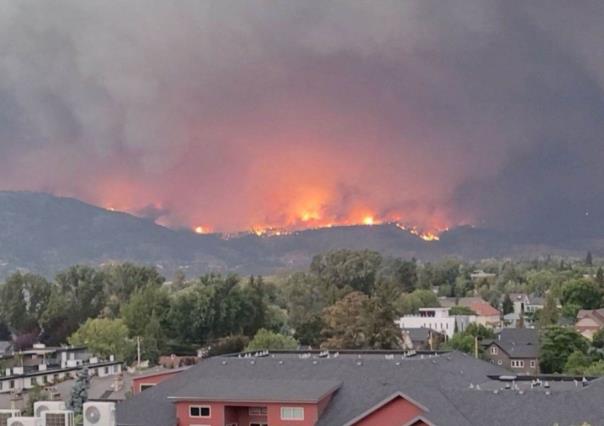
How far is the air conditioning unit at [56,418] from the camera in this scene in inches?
1173

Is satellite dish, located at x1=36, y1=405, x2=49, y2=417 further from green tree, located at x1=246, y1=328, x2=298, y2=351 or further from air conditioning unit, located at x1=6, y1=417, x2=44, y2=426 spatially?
green tree, located at x1=246, y1=328, x2=298, y2=351

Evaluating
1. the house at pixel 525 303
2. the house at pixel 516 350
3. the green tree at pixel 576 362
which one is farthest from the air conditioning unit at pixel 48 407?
the house at pixel 525 303

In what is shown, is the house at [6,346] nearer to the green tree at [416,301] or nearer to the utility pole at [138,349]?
the utility pole at [138,349]

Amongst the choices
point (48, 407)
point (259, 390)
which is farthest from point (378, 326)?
point (48, 407)

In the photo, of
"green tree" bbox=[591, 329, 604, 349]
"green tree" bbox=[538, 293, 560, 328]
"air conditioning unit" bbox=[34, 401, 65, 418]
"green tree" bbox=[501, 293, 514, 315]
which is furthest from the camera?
"green tree" bbox=[501, 293, 514, 315]

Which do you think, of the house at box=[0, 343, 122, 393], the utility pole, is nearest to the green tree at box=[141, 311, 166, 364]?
the utility pole

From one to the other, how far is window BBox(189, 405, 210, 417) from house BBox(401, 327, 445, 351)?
57813 millimetres

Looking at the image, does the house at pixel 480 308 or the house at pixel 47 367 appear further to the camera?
the house at pixel 480 308

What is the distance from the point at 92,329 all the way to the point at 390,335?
25441 mm

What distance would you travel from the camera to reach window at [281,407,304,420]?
42031mm

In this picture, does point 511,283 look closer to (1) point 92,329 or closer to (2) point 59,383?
(1) point 92,329

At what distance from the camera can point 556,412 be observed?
125 ft

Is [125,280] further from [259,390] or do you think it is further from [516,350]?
Result: [259,390]

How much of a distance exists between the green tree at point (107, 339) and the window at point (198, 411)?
135ft
